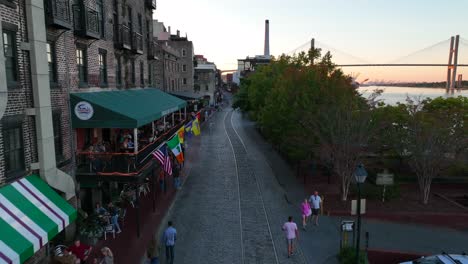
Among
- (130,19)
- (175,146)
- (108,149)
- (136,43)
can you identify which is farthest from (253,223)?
(130,19)

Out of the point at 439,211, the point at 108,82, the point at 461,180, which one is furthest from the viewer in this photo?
the point at 461,180

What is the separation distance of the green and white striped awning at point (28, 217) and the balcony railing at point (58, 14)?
5206mm

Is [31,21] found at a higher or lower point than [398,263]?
higher

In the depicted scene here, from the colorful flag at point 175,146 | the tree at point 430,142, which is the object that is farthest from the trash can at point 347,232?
the colorful flag at point 175,146

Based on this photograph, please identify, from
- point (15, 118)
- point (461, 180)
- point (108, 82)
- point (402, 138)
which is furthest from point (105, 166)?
point (461, 180)

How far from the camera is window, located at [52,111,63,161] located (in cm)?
1335

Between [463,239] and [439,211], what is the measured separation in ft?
8.82

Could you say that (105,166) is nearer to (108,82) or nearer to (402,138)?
(108,82)

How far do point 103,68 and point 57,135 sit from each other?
5.63 m

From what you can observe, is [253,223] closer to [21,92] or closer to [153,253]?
[153,253]

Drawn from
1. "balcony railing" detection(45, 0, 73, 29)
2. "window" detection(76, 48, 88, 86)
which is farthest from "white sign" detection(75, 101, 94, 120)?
"balcony railing" detection(45, 0, 73, 29)

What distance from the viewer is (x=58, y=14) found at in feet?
42.2

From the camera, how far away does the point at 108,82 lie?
731 inches

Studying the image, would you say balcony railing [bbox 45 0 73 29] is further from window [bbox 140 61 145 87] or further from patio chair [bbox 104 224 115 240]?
window [bbox 140 61 145 87]
